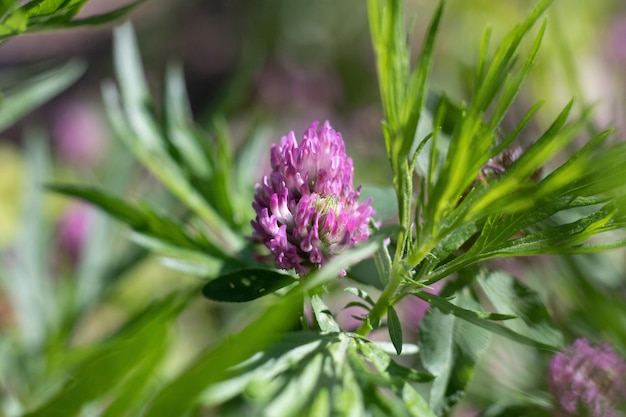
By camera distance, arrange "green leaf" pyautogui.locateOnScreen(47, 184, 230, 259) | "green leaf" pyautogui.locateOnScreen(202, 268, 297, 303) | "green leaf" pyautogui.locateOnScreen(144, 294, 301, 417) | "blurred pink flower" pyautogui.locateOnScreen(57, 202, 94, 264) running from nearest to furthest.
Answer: "green leaf" pyautogui.locateOnScreen(144, 294, 301, 417) → "green leaf" pyautogui.locateOnScreen(202, 268, 297, 303) → "green leaf" pyautogui.locateOnScreen(47, 184, 230, 259) → "blurred pink flower" pyautogui.locateOnScreen(57, 202, 94, 264)

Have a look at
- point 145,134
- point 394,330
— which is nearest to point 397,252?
point 394,330

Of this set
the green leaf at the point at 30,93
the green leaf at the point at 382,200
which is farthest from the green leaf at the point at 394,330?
the green leaf at the point at 30,93

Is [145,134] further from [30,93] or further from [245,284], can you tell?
[245,284]

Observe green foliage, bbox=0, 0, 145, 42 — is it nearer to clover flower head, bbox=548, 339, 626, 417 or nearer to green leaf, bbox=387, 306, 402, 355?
green leaf, bbox=387, 306, 402, 355

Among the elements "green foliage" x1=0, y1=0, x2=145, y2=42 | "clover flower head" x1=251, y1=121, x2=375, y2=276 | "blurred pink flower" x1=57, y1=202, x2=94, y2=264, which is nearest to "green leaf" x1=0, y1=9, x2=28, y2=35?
"green foliage" x1=0, y1=0, x2=145, y2=42

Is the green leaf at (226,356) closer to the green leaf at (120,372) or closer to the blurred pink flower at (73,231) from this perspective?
the green leaf at (120,372)

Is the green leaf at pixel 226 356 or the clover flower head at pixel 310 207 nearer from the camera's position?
the green leaf at pixel 226 356
